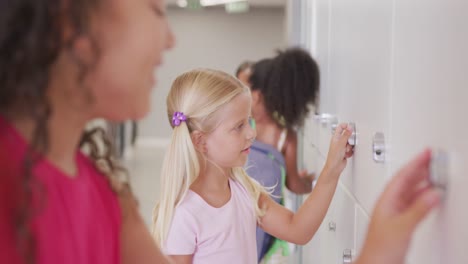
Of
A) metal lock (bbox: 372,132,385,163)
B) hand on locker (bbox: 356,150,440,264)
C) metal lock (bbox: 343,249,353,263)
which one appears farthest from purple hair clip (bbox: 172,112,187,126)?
hand on locker (bbox: 356,150,440,264)

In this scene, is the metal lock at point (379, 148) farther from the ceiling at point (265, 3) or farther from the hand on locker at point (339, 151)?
the ceiling at point (265, 3)

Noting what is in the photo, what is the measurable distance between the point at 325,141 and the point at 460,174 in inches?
52.9

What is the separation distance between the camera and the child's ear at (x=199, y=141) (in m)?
1.56

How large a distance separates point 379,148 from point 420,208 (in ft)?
1.35

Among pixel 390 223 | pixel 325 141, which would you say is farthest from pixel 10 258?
pixel 325 141

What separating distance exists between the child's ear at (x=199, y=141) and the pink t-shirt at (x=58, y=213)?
0.80 meters

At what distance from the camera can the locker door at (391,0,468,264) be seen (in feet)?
2.15

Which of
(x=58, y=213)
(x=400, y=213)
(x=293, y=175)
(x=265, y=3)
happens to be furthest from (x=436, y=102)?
(x=265, y=3)

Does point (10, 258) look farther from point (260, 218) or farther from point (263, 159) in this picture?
point (263, 159)

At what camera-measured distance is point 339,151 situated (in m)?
1.35

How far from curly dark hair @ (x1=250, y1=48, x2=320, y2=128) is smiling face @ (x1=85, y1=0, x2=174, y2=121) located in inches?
67.6

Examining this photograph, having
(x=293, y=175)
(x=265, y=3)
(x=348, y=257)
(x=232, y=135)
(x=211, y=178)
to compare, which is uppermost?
(x=265, y=3)

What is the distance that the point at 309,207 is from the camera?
4.80 ft

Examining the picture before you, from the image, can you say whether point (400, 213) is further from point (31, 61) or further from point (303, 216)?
point (303, 216)
